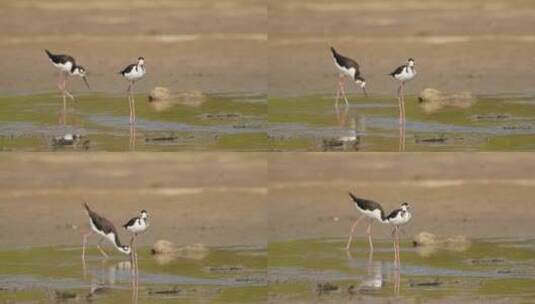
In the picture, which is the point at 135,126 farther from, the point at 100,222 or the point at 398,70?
the point at 398,70

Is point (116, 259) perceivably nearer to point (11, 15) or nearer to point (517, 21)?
point (11, 15)

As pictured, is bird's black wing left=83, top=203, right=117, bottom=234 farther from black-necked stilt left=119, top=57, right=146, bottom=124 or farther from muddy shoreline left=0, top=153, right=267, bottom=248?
black-necked stilt left=119, top=57, right=146, bottom=124

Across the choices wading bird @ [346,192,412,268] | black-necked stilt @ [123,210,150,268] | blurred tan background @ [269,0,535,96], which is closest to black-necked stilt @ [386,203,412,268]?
wading bird @ [346,192,412,268]

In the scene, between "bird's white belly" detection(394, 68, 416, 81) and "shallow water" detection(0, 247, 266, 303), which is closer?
"shallow water" detection(0, 247, 266, 303)

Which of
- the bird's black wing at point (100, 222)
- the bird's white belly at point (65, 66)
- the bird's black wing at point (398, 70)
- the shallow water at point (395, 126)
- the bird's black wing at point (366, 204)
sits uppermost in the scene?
the bird's white belly at point (65, 66)

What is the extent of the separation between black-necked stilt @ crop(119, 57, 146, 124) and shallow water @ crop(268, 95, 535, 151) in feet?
1.96

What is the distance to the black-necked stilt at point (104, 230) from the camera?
20.4 feet

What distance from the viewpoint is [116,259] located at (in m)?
6.30

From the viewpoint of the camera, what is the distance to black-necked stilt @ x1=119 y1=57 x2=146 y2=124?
630 cm

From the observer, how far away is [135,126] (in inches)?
248

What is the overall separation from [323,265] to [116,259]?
36.2 inches

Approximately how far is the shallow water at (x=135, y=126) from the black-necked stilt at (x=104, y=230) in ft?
0.98

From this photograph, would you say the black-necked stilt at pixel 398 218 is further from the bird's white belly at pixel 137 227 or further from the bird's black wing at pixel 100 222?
the bird's black wing at pixel 100 222

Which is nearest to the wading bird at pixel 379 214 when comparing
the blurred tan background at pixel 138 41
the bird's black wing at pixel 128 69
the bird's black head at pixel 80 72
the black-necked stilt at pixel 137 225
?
the blurred tan background at pixel 138 41
